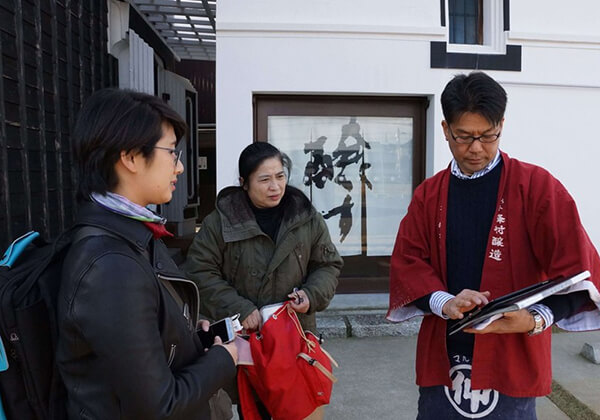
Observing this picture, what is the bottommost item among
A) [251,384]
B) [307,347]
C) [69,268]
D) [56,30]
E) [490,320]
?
[251,384]

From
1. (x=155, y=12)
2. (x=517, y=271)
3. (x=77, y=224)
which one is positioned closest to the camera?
(x=77, y=224)

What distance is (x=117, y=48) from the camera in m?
5.68

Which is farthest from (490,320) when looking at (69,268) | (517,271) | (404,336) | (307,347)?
(404,336)

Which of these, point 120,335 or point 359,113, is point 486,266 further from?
point 359,113

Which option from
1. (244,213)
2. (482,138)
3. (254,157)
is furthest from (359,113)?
(482,138)

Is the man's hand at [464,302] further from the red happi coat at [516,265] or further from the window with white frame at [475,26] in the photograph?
the window with white frame at [475,26]

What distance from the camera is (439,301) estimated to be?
1733 millimetres

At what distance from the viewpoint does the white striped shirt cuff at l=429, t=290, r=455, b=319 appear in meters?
1.72

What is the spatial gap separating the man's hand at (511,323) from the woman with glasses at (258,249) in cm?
103

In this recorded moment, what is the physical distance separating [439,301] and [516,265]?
1.01 ft

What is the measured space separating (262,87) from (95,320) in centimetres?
406

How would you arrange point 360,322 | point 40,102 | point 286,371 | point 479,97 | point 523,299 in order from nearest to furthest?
1. point 523,299
2. point 479,97
3. point 286,371
4. point 40,102
5. point 360,322

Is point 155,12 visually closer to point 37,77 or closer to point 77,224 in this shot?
point 37,77

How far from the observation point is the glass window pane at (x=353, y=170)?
17.4 feet
